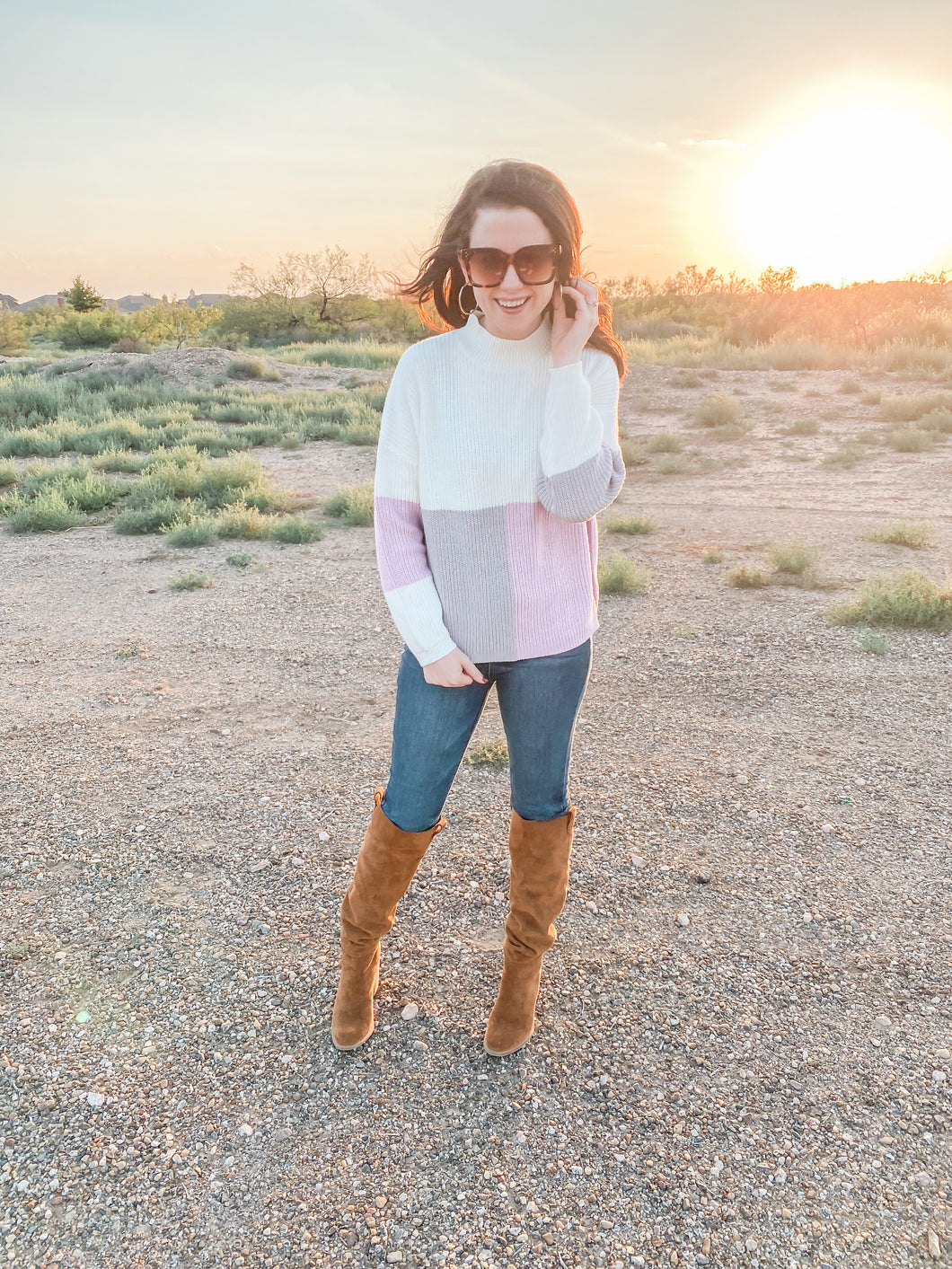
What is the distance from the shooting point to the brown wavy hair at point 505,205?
66.7 inches

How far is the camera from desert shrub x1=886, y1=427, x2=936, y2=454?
1060 cm

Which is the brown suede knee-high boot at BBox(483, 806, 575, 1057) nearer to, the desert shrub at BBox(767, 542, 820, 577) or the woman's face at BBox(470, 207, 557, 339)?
the woman's face at BBox(470, 207, 557, 339)

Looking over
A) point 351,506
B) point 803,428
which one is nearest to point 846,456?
point 803,428

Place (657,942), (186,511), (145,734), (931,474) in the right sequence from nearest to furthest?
(657,942) → (145,734) → (186,511) → (931,474)

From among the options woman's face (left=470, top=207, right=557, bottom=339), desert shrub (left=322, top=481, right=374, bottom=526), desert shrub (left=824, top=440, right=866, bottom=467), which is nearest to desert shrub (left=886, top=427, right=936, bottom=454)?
desert shrub (left=824, top=440, right=866, bottom=467)

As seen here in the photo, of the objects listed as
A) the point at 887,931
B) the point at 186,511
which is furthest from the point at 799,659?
the point at 186,511

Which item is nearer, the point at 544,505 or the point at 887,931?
the point at 544,505

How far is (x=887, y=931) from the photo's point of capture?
109 inches

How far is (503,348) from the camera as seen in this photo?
1762 millimetres

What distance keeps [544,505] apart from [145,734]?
2.97m

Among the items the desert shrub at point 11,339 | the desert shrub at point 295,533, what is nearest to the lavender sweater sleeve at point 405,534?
the desert shrub at point 295,533

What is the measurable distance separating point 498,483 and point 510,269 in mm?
409

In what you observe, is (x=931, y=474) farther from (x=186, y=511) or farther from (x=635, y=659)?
(x=186, y=511)

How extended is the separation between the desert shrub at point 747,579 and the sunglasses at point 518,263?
4.91m
